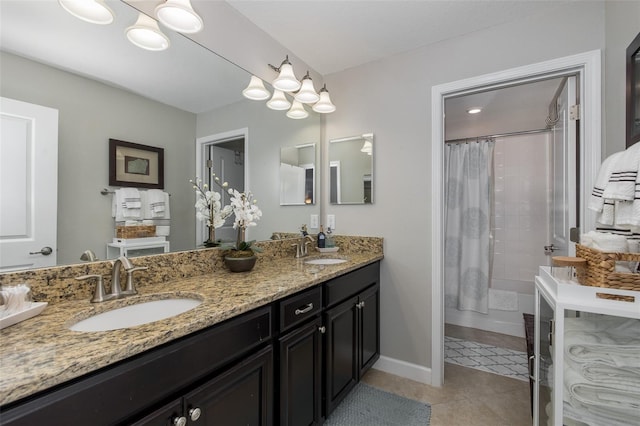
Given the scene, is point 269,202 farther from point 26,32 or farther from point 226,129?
point 26,32

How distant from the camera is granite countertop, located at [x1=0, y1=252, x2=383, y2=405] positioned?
22.6 inches

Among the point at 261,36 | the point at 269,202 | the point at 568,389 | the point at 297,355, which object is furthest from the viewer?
the point at 269,202

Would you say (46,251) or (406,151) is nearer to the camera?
(46,251)

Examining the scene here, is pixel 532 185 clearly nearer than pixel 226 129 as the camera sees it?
No

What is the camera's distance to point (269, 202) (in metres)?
2.06

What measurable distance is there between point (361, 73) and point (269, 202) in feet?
4.27

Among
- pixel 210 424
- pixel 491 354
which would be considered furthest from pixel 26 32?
pixel 491 354

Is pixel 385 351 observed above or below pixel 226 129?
below

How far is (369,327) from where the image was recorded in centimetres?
205

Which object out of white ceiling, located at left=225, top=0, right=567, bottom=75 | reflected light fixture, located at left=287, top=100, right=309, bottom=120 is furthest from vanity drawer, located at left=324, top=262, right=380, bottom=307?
white ceiling, located at left=225, top=0, right=567, bottom=75

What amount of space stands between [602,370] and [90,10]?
224 centimetres

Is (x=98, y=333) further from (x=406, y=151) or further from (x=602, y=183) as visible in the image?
(x=406, y=151)

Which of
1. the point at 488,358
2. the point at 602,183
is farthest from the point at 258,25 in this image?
the point at 488,358

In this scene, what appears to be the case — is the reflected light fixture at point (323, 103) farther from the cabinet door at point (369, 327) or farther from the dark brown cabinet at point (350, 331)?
the cabinet door at point (369, 327)
